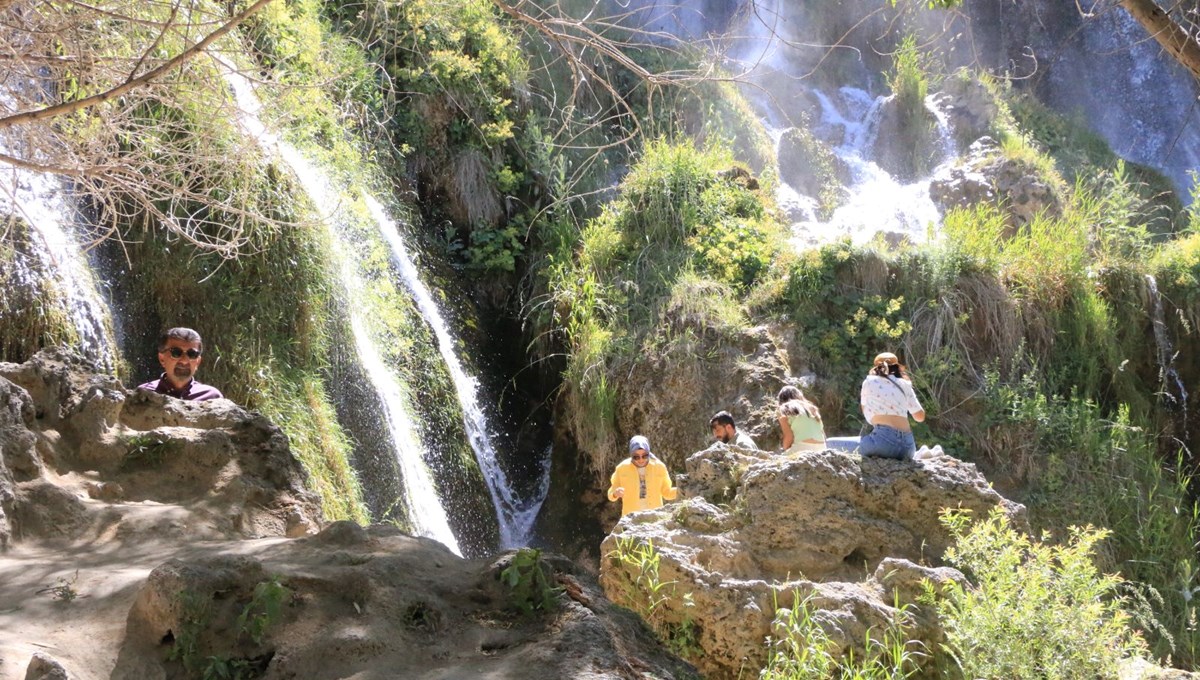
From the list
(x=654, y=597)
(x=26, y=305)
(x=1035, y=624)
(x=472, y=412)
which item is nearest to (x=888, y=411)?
(x=654, y=597)

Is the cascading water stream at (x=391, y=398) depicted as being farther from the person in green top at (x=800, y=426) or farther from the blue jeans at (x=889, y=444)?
the blue jeans at (x=889, y=444)

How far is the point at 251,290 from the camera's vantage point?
8.05m

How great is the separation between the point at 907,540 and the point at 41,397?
13.1 ft

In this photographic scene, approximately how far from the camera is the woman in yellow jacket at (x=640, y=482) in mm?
7449

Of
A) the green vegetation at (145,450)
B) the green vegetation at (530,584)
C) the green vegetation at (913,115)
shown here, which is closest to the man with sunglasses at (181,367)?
the green vegetation at (145,450)

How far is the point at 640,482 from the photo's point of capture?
24.6ft

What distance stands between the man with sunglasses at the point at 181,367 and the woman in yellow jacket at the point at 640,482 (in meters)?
2.79

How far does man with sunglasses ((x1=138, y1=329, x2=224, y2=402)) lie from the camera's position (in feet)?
18.4

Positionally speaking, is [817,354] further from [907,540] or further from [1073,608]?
[1073,608]

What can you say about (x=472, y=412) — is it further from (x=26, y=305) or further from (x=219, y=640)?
(x=219, y=640)

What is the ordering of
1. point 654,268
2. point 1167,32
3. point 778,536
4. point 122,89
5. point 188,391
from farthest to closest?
point 654,268
point 778,536
point 188,391
point 1167,32
point 122,89

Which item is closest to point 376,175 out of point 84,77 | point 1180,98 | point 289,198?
point 289,198

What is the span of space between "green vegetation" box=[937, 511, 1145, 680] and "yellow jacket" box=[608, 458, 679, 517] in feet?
9.46

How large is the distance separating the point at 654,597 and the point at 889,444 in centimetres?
179
